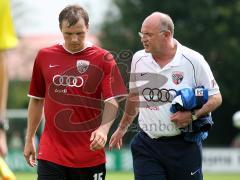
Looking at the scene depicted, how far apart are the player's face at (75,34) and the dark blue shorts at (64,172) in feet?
3.51

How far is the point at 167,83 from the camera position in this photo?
8.17m

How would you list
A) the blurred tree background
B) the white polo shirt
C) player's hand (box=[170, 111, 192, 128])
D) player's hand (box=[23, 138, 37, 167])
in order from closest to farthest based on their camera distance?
player's hand (box=[23, 138, 37, 167])
player's hand (box=[170, 111, 192, 128])
the white polo shirt
the blurred tree background

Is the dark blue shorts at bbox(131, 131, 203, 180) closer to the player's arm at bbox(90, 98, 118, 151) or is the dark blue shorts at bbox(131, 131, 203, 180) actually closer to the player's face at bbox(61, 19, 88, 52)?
the player's arm at bbox(90, 98, 118, 151)

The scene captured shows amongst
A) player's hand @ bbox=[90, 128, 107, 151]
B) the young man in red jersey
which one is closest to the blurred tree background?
the young man in red jersey

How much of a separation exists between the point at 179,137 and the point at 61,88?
1272 millimetres

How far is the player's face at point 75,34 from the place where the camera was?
24.6ft

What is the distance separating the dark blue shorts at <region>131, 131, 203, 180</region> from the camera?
26.8ft

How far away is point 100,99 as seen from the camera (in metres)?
7.74

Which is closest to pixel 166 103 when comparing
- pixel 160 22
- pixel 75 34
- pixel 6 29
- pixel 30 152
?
pixel 160 22

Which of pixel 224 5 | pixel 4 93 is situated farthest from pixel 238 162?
pixel 4 93

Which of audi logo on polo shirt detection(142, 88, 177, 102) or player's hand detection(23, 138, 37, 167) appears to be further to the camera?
audi logo on polo shirt detection(142, 88, 177, 102)

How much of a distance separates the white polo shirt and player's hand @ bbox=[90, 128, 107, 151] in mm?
854

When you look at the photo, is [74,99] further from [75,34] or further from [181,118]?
[181,118]

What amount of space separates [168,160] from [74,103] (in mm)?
1154
